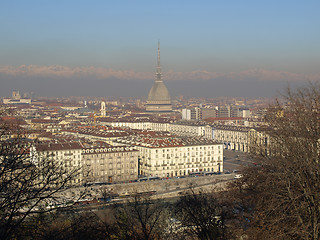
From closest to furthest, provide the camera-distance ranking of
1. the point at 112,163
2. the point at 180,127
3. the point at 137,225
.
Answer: the point at 137,225 → the point at 112,163 → the point at 180,127

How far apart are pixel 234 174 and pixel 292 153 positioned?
25.2m

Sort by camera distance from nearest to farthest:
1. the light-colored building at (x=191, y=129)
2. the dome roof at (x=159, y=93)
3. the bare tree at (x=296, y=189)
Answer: the bare tree at (x=296, y=189), the light-colored building at (x=191, y=129), the dome roof at (x=159, y=93)

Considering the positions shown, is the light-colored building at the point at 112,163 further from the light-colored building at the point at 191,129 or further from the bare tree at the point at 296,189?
the light-colored building at the point at 191,129

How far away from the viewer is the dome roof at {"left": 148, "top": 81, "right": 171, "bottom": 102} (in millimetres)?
122312

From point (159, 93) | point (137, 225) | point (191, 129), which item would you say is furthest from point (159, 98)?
point (137, 225)

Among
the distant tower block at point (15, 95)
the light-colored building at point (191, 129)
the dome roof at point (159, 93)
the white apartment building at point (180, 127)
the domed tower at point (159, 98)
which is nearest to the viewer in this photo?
the light-colored building at point (191, 129)

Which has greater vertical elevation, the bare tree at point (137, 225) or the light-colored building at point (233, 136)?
the bare tree at point (137, 225)

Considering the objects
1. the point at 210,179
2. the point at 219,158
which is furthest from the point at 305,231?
the point at 219,158

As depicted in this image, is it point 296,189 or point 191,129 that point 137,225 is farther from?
point 191,129

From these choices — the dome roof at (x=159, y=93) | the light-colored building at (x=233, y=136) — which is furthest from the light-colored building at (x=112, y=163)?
the dome roof at (x=159, y=93)

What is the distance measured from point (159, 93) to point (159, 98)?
155cm

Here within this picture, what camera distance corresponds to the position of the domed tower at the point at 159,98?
118m

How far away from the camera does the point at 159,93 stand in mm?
123250

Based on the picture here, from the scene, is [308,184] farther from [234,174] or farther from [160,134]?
[160,134]
